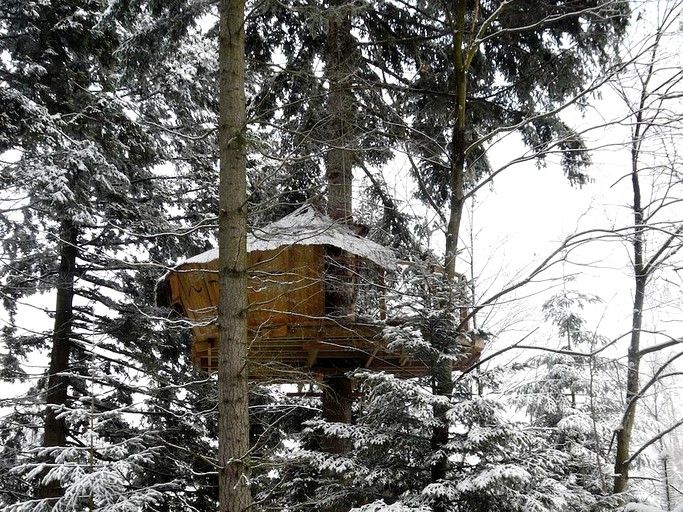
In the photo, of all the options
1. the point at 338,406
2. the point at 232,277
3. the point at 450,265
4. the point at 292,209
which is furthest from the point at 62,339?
the point at 450,265

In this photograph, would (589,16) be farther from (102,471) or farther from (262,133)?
(102,471)

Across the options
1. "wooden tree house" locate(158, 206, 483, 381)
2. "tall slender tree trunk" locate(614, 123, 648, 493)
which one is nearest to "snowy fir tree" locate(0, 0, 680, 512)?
"wooden tree house" locate(158, 206, 483, 381)

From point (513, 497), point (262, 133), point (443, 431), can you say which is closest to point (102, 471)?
point (443, 431)

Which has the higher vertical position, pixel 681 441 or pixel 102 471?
pixel 102 471

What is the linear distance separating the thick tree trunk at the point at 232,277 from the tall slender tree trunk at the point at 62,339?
4923 mm

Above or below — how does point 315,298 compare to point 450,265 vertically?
below

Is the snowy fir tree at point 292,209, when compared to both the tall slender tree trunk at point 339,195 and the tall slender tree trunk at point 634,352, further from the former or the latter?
the tall slender tree trunk at point 634,352

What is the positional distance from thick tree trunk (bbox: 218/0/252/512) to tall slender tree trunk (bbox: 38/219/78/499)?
4923mm

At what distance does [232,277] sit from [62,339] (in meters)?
5.87

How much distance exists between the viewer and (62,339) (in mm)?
9734

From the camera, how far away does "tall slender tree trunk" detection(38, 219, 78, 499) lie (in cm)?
924

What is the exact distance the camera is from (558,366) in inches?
410

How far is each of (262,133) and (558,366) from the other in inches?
233

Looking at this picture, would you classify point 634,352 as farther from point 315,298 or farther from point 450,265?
point 315,298
